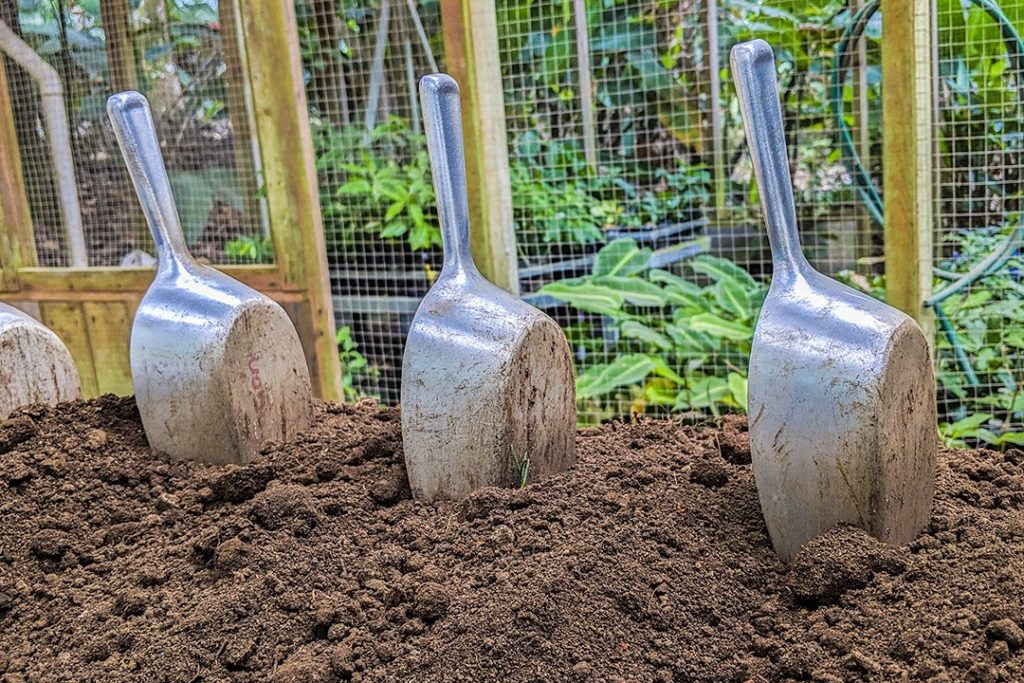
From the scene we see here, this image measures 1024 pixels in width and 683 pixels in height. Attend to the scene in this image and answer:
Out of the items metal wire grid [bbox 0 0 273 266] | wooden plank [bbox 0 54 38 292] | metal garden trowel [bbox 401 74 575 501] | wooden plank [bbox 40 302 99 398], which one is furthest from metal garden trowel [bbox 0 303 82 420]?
metal wire grid [bbox 0 0 273 266]

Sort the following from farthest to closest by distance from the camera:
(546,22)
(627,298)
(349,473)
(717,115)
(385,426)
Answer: (717,115)
(546,22)
(627,298)
(385,426)
(349,473)

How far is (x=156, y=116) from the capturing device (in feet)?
9.52

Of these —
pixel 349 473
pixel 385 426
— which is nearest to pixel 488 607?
pixel 349 473

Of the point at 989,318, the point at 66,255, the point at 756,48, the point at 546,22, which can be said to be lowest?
the point at 989,318

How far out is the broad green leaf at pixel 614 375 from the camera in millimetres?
2375

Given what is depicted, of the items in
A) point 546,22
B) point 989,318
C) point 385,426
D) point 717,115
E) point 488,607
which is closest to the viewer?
point 488,607

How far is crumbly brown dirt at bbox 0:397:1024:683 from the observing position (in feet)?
2.42

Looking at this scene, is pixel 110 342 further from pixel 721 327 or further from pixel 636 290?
pixel 721 327

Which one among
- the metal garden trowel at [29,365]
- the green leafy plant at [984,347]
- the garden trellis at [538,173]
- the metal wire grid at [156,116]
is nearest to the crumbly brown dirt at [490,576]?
the metal garden trowel at [29,365]

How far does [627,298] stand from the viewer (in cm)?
250

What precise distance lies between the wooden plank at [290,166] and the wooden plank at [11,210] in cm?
82

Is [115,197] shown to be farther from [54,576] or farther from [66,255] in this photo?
[54,576]

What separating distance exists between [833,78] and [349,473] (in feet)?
7.49

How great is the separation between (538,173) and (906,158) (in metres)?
1.32
